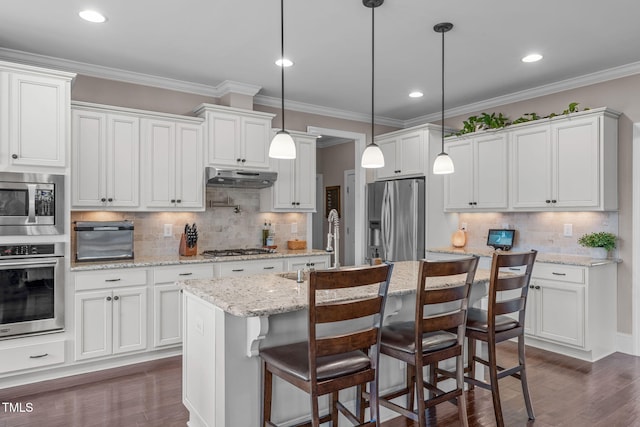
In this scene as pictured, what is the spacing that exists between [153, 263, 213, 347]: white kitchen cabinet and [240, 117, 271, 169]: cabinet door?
134cm

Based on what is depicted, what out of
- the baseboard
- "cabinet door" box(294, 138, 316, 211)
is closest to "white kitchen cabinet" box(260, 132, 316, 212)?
"cabinet door" box(294, 138, 316, 211)

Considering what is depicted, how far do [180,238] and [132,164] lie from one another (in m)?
0.95

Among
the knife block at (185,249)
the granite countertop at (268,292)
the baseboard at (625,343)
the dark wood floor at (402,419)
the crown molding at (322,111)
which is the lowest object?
the dark wood floor at (402,419)

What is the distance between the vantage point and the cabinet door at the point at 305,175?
16.9 feet

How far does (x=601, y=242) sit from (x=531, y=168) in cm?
99

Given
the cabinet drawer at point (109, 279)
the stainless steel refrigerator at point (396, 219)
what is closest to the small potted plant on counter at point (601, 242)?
the stainless steel refrigerator at point (396, 219)

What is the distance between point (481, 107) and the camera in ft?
17.8

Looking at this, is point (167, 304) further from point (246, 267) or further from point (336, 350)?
point (336, 350)

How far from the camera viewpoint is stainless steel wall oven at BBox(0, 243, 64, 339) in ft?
10.5

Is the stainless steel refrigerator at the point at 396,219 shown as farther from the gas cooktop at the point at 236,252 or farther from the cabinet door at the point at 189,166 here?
the cabinet door at the point at 189,166

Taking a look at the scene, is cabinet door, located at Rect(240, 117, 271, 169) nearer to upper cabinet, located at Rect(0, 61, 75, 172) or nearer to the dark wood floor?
upper cabinet, located at Rect(0, 61, 75, 172)

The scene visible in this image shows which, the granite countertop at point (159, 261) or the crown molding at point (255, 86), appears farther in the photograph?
the crown molding at point (255, 86)

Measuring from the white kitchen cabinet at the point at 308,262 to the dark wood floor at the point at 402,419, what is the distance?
1.58 meters

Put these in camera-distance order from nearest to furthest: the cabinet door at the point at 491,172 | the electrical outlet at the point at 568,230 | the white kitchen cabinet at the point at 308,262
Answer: the electrical outlet at the point at 568,230 < the white kitchen cabinet at the point at 308,262 < the cabinet door at the point at 491,172
